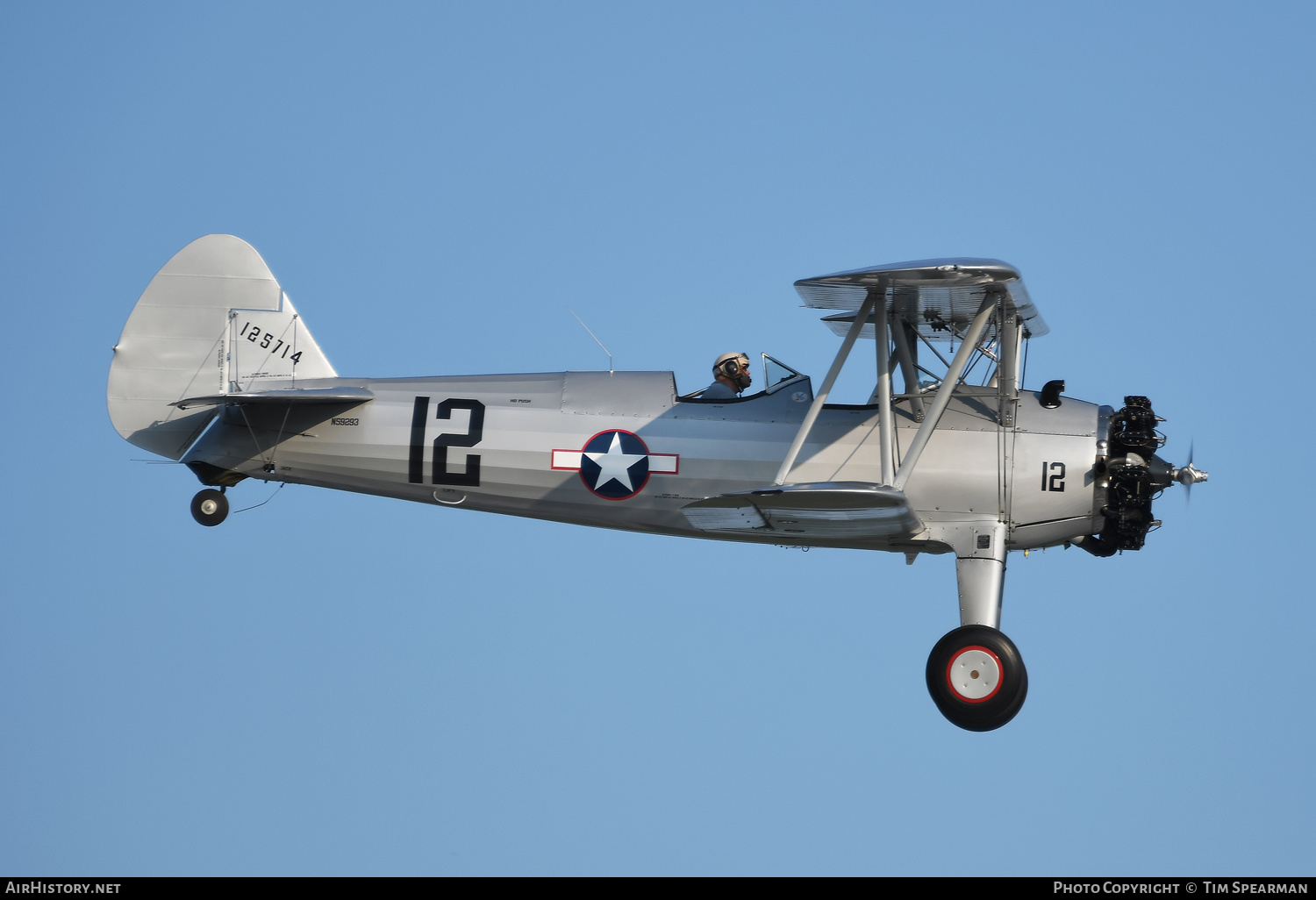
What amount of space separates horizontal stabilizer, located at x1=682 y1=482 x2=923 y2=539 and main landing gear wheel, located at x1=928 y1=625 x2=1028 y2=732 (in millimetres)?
919

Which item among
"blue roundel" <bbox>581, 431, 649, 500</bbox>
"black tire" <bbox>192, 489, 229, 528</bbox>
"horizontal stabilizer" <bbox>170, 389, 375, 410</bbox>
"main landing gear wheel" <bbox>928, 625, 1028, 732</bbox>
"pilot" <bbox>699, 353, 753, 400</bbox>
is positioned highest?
"pilot" <bbox>699, 353, 753, 400</bbox>

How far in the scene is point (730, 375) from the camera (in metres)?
12.1

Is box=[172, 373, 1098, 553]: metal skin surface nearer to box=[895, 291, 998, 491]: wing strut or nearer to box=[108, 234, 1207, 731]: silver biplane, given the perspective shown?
box=[108, 234, 1207, 731]: silver biplane

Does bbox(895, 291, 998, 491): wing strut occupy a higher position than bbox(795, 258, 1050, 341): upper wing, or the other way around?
bbox(795, 258, 1050, 341): upper wing

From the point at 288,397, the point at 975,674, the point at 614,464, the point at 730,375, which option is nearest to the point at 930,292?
the point at 730,375

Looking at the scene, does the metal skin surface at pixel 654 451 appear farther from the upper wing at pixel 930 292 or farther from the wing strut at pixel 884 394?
the upper wing at pixel 930 292

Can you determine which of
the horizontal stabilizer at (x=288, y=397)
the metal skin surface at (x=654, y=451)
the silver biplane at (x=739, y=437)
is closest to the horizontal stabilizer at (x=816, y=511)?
the silver biplane at (x=739, y=437)

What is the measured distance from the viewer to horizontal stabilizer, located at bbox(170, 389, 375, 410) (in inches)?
470

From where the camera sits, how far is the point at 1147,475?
11.1 meters

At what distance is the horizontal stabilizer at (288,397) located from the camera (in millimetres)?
11945

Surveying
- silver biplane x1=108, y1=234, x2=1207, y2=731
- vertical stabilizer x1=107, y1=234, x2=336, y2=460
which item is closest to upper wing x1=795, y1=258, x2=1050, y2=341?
silver biplane x1=108, y1=234, x2=1207, y2=731

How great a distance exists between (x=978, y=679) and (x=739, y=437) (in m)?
2.57
